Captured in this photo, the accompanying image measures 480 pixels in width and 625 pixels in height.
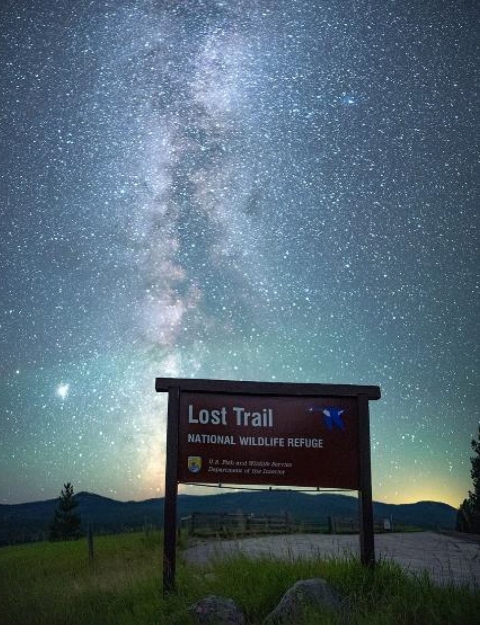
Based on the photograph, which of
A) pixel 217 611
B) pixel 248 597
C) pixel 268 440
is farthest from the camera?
pixel 268 440

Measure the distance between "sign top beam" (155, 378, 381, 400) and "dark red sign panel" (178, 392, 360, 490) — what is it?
115mm

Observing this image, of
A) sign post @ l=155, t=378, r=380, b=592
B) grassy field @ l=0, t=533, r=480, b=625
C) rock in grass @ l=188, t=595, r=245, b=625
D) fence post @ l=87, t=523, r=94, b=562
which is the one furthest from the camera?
fence post @ l=87, t=523, r=94, b=562

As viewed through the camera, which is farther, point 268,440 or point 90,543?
point 90,543

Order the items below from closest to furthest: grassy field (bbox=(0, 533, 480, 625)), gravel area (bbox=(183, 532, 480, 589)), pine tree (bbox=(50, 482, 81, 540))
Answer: grassy field (bbox=(0, 533, 480, 625))
gravel area (bbox=(183, 532, 480, 589))
pine tree (bbox=(50, 482, 81, 540))

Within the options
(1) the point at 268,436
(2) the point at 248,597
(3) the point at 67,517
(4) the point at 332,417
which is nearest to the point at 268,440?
(1) the point at 268,436

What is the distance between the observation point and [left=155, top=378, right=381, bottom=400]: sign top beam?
8.96 meters

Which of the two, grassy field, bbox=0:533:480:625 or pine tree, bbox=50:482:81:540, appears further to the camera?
pine tree, bbox=50:482:81:540

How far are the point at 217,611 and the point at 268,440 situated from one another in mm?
2909

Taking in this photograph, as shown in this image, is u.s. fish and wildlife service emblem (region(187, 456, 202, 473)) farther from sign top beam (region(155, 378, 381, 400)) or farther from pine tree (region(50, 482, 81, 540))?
pine tree (region(50, 482, 81, 540))

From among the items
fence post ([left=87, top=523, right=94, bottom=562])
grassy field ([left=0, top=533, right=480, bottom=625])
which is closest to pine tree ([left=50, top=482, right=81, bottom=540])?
fence post ([left=87, top=523, right=94, bottom=562])

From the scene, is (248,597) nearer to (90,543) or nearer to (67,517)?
(90,543)

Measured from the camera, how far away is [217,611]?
6309 millimetres

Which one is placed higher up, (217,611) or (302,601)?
(302,601)

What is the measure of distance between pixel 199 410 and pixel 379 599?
364 cm
